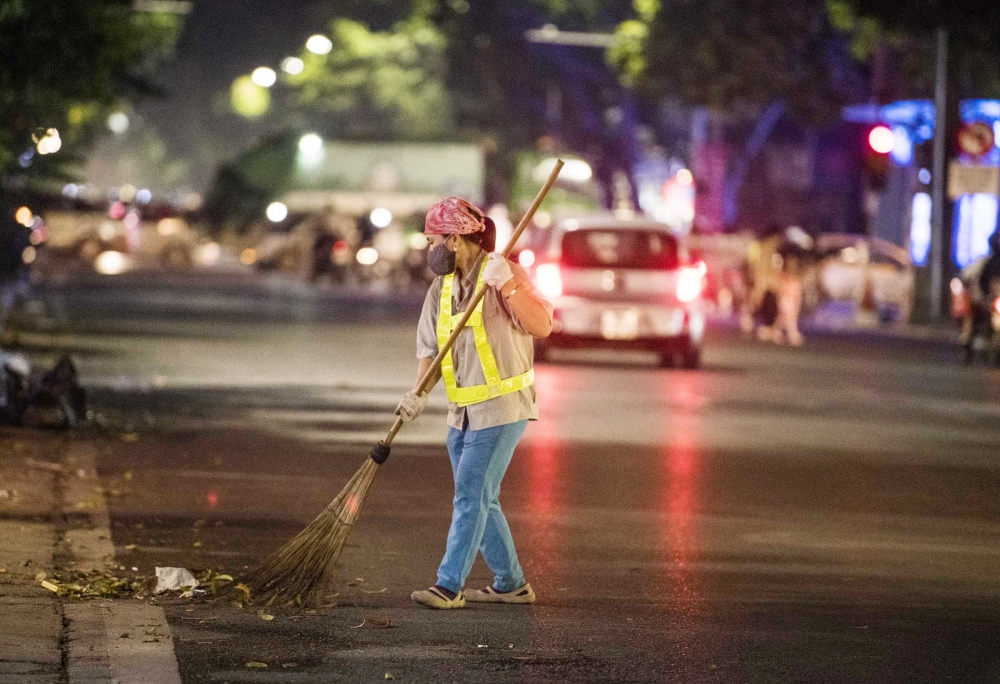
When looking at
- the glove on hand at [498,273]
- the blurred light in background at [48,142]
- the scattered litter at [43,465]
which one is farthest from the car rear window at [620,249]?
the glove on hand at [498,273]

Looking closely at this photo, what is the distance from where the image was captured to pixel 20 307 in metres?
31.9

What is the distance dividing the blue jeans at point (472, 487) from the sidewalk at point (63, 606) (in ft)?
3.77

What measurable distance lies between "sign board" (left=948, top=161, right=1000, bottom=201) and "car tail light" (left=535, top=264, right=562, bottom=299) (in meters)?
10.6

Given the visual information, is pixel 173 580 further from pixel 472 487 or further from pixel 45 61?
pixel 45 61

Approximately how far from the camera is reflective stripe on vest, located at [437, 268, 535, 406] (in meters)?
7.89

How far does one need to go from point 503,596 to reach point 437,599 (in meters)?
0.33

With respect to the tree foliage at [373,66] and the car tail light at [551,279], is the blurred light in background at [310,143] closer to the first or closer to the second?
the tree foliage at [373,66]

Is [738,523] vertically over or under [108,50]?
under

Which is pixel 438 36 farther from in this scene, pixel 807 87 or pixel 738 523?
pixel 738 523

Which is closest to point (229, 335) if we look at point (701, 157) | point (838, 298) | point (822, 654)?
point (838, 298)

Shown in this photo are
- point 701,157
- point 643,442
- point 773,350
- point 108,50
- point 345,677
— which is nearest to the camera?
point 345,677

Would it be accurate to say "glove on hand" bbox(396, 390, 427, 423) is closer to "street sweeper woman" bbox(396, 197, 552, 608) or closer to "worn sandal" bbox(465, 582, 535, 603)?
"street sweeper woman" bbox(396, 197, 552, 608)

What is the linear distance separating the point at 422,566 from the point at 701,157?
150 feet

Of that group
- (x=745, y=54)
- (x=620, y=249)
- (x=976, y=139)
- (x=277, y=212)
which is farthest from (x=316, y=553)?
(x=277, y=212)
